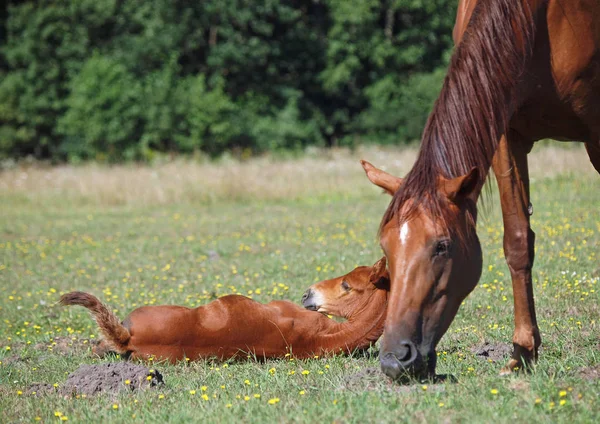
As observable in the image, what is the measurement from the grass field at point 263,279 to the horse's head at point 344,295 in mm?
533

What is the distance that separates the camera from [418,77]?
3622 cm

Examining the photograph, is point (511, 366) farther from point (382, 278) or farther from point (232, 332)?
point (232, 332)

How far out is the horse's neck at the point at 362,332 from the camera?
18.6ft

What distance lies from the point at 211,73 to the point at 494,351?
33.9 metres

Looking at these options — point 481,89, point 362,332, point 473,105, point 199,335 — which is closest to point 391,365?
point 473,105

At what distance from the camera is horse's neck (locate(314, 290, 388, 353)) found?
567cm

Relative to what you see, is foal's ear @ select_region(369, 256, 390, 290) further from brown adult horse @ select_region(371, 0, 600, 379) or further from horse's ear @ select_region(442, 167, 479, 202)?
horse's ear @ select_region(442, 167, 479, 202)

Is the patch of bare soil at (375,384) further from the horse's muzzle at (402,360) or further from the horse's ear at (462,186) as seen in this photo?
the horse's ear at (462,186)

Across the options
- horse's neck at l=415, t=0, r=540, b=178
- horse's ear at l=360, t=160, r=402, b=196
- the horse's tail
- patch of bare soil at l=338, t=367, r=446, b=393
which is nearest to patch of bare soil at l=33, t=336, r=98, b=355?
the horse's tail

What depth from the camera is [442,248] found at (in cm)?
409

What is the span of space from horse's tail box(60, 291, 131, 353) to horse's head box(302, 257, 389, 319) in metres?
1.51

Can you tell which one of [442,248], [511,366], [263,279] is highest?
[442,248]

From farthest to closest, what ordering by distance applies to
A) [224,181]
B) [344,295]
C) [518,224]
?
[224,181] < [344,295] < [518,224]

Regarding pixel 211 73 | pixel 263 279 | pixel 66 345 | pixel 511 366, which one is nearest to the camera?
pixel 511 366
